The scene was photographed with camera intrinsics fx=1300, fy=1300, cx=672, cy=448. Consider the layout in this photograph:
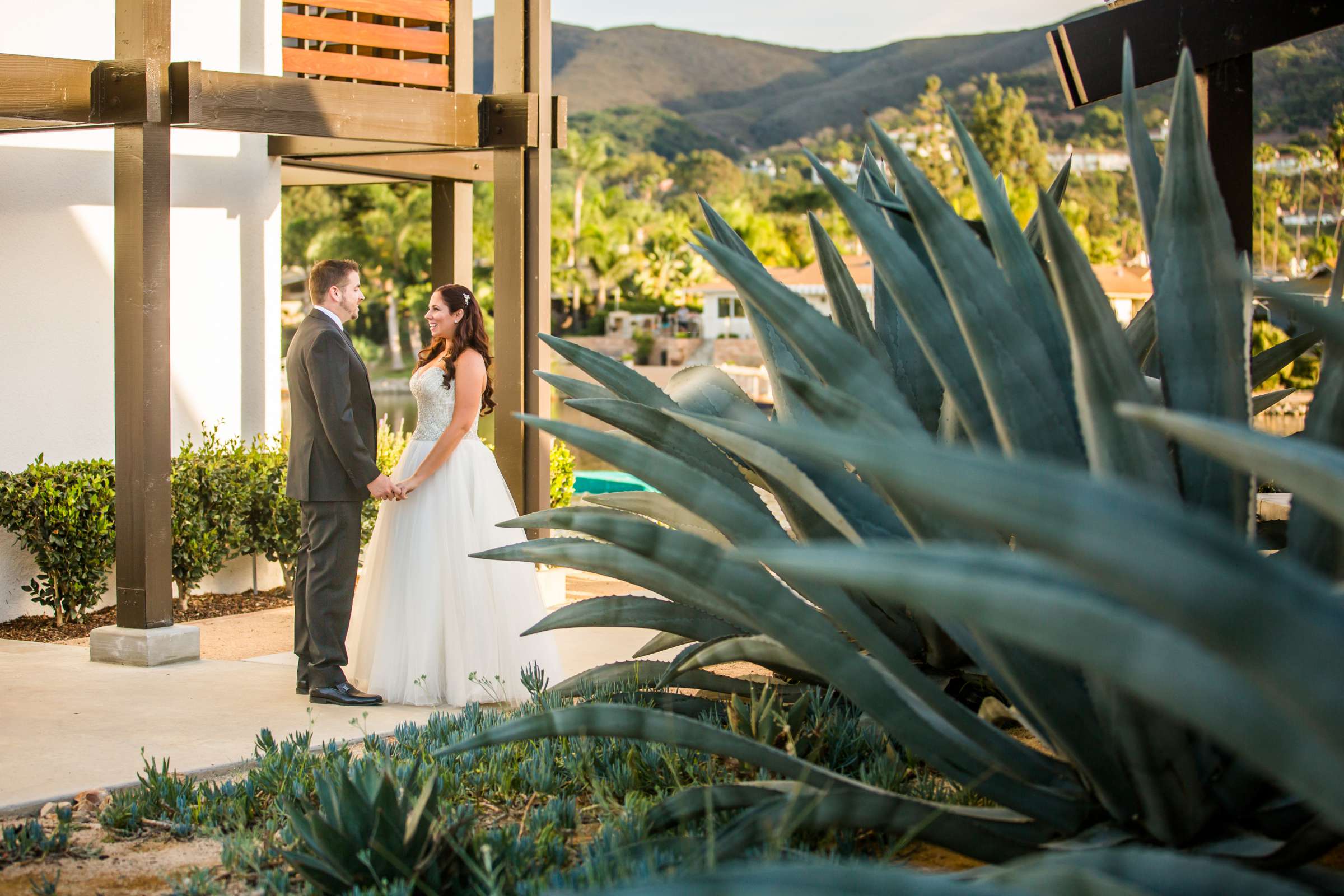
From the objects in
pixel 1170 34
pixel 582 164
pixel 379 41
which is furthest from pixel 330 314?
pixel 582 164

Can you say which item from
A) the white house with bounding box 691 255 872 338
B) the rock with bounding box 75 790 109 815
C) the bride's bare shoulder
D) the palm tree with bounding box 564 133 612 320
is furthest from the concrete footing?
the palm tree with bounding box 564 133 612 320

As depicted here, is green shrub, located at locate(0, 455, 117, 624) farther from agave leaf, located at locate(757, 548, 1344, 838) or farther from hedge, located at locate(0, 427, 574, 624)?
agave leaf, located at locate(757, 548, 1344, 838)

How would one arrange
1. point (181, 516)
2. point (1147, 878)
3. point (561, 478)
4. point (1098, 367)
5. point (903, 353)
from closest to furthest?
point (1147, 878), point (1098, 367), point (903, 353), point (181, 516), point (561, 478)

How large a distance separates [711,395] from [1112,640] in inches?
97.9

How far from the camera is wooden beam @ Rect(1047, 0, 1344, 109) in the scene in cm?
519

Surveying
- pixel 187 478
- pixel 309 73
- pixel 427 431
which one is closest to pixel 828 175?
pixel 427 431

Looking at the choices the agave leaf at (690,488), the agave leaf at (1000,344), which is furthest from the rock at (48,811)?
the agave leaf at (1000,344)

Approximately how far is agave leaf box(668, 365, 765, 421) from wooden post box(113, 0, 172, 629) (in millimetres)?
4050

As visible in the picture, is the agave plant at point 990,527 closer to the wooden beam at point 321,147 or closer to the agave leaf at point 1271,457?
the agave leaf at point 1271,457

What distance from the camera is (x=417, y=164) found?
9.71m

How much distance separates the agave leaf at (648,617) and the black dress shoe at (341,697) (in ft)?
10.00

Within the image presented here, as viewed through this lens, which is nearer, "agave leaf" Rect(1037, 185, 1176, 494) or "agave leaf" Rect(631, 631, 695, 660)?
"agave leaf" Rect(1037, 185, 1176, 494)

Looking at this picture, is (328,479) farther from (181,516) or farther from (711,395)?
(711,395)

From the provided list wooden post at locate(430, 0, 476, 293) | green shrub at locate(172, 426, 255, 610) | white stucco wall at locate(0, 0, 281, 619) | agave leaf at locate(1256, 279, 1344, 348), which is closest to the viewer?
agave leaf at locate(1256, 279, 1344, 348)
